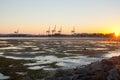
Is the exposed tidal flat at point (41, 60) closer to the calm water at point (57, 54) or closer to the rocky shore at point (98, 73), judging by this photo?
the calm water at point (57, 54)

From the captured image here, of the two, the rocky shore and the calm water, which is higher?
the rocky shore

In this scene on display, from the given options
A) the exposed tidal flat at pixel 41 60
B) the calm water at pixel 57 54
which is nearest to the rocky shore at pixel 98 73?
the exposed tidal flat at pixel 41 60

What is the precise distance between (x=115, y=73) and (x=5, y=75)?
926 cm

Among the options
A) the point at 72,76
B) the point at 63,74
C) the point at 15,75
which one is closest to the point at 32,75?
the point at 15,75

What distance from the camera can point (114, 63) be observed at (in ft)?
53.6

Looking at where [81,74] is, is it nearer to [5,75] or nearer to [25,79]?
[25,79]

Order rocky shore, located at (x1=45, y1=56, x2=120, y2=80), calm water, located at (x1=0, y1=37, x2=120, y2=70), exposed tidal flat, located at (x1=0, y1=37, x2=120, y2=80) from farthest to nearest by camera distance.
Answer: calm water, located at (x1=0, y1=37, x2=120, y2=70)
exposed tidal flat, located at (x1=0, y1=37, x2=120, y2=80)
rocky shore, located at (x1=45, y1=56, x2=120, y2=80)

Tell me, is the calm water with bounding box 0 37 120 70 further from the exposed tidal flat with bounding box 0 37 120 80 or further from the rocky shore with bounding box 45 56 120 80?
the rocky shore with bounding box 45 56 120 80

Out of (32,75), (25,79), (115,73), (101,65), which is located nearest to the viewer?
(115,73)

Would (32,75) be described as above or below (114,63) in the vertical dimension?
below

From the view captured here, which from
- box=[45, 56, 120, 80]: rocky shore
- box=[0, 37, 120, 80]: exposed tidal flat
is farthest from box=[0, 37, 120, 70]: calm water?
box=[45, 56, 120, 80]: rocky shore

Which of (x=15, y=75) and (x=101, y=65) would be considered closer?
(x=101, y=65)

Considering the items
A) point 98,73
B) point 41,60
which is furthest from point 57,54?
point 98,73

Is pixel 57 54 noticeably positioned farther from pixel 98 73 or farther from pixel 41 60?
pixel 98 73
